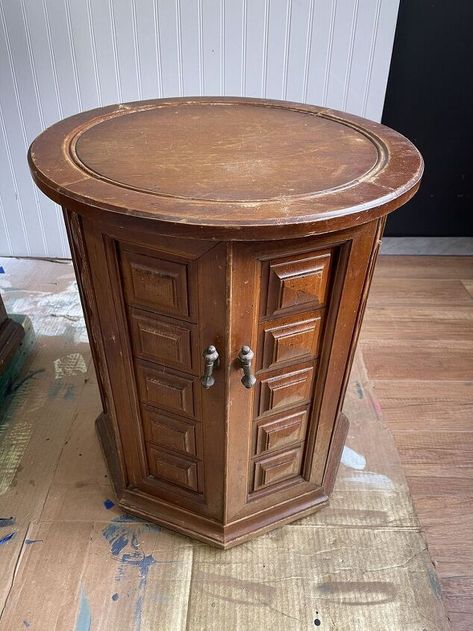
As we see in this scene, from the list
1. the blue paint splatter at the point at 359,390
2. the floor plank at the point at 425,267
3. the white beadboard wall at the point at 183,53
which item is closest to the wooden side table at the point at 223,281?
the blue paint splatter at the point at 359,390

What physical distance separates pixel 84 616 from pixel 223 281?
844 millimetres

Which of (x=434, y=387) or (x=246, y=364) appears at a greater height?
(x=246, y=364)

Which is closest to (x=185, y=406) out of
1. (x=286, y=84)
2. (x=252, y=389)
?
(x=252, y=389)

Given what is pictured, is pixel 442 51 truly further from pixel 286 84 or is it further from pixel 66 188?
pixel 66 188

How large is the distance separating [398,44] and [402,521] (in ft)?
6.21

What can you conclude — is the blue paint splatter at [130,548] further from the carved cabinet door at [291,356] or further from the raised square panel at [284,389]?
the raised square panel at [284,389]

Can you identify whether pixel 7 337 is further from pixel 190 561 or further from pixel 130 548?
pixel 190 561

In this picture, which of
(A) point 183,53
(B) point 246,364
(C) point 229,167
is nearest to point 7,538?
(B) point 246,364

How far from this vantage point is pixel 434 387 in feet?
6.09

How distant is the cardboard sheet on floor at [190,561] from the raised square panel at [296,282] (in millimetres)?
686

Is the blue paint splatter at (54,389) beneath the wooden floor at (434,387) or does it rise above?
above

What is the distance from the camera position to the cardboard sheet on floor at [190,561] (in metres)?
1.19

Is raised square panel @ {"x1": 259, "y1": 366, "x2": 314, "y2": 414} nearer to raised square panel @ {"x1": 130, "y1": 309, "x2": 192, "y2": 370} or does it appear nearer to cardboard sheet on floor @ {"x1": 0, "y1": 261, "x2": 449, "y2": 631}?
raised square panel @ {"x1": 130, "y1": 309, "x2": 192, "y2": 370}

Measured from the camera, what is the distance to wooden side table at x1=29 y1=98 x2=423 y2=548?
895 millimetres
